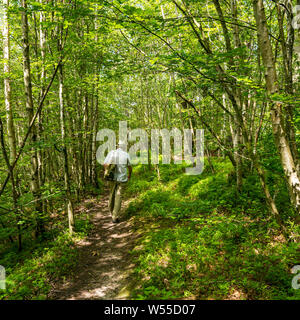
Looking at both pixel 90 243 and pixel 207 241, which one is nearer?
pixel 207 241

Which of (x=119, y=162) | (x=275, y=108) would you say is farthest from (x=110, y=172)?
(x=275, y=108)

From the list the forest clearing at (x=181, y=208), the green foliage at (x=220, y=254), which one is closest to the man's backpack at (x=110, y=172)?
the forest clearing at (x=181, y=208)

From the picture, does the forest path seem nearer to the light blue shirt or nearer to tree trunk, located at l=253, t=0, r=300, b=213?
the light blue shirt

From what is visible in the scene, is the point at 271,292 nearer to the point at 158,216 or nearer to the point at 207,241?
the point at 207,241

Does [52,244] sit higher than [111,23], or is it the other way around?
[111,23]

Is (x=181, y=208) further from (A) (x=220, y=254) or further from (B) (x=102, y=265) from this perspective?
(B) (x=102, y=265)

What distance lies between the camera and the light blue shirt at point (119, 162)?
21.1ft

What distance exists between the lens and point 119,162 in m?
6.43

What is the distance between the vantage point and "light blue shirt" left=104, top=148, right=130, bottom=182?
6.43 meters

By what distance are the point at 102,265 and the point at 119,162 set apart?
2993 millimetres

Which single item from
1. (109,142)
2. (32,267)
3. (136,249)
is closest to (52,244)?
(32,267)

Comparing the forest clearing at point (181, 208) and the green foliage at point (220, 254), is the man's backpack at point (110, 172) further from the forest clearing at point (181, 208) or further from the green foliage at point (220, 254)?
the green foliage at point (220, 254)
